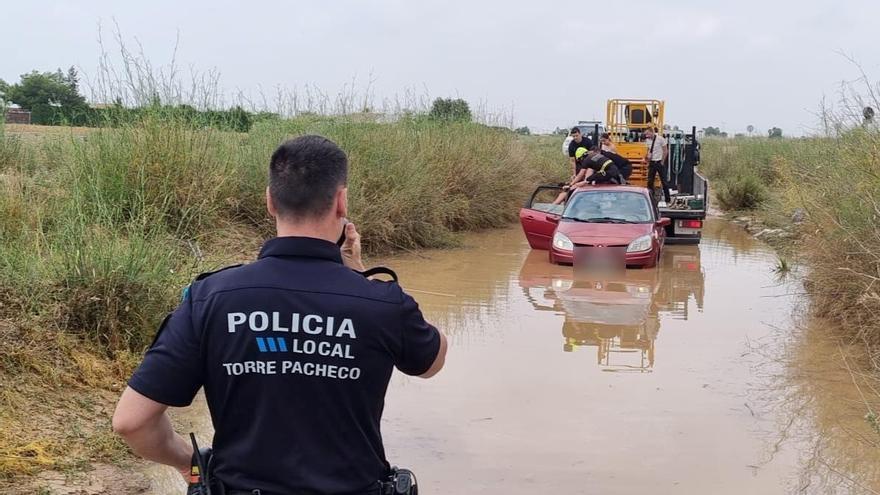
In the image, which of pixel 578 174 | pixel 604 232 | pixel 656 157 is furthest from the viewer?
pixel 656 157

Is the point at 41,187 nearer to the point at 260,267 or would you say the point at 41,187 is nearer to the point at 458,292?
the point at 458,292

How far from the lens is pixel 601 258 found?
12477 mm

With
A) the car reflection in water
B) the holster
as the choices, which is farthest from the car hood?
the holster

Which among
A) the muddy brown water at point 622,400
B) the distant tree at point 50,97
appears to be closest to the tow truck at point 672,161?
the muddy brown water at point 622,400

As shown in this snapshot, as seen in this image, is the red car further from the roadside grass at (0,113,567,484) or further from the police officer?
the police officer

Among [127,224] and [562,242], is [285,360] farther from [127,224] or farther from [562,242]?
[562,242]

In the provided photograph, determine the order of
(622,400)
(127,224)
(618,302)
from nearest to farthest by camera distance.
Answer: (622,400)
(127,224)
(618,302)

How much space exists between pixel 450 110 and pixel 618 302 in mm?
11577

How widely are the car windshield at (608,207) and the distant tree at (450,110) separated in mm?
6794

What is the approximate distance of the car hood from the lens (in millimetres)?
12531

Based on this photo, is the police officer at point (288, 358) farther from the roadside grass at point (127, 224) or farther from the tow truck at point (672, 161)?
the tow truck at point (672, 161)

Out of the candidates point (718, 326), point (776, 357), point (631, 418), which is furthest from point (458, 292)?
point (631, 418)

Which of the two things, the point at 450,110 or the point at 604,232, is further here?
the point at 450,110

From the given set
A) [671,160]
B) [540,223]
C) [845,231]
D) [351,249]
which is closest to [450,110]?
[671,160]
